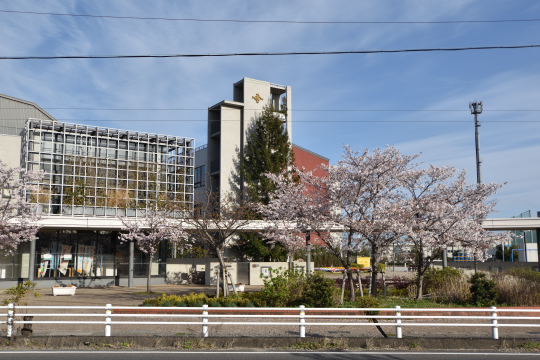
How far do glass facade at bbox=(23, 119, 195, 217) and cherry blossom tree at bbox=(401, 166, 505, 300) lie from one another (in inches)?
801

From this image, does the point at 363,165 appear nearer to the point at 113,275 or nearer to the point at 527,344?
the point at 527,344

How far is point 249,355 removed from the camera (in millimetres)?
10500

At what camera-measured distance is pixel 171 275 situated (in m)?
37.2

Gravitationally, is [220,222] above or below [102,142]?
below

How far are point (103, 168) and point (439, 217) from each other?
1160 inches

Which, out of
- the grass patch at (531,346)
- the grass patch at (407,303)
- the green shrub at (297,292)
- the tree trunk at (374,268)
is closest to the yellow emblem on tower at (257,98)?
the tree trunk at (374,268)

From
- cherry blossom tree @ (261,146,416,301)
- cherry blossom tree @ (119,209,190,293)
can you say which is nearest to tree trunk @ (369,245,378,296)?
cherry blossom tree @ (261,146,416,301)

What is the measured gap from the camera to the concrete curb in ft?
37.3

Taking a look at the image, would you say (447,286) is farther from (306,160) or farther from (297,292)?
(306,160)

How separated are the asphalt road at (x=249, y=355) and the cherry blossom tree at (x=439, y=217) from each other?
9974 millimetres

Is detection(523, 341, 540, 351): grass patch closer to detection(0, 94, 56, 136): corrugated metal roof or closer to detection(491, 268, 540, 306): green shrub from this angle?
detection(491, 268, 540, 306): green shrub

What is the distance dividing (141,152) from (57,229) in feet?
38.8

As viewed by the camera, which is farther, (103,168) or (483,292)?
(103,168)

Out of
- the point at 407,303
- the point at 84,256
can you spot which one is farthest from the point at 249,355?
the point at 84,256
